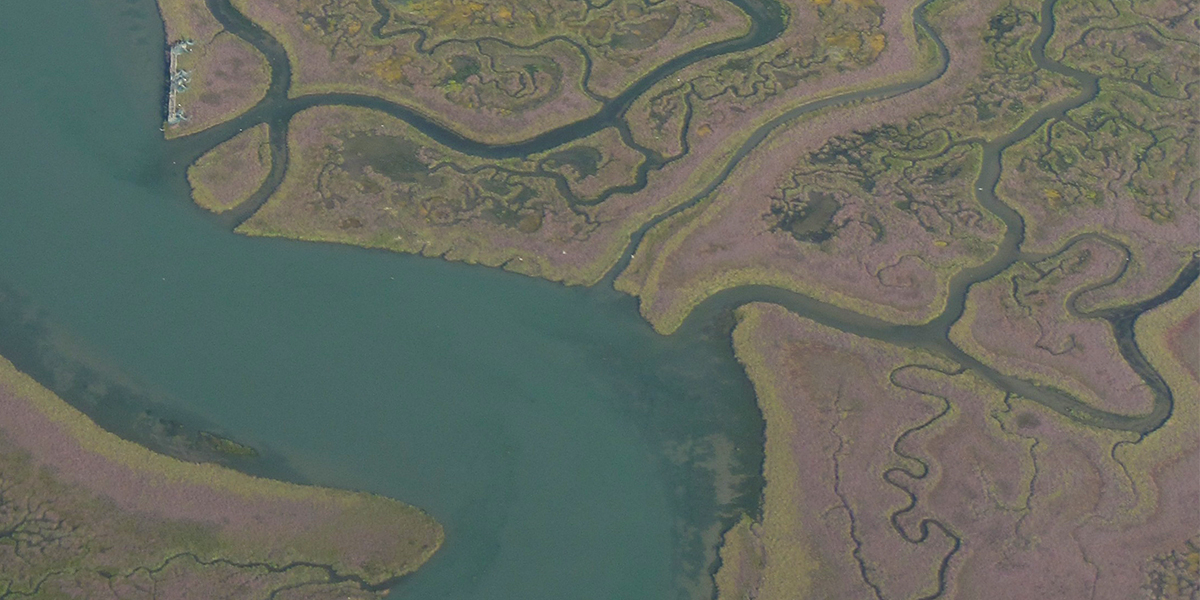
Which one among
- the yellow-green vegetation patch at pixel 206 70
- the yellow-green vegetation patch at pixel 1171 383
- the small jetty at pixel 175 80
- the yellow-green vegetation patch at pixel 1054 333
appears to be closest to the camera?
the yellow-green vegetation patch at pixel 1171 383

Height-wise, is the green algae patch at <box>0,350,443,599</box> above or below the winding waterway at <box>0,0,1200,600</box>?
below

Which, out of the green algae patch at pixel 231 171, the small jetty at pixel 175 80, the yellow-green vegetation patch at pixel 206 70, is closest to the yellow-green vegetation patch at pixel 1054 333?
the green algae patch at pixel 231 171

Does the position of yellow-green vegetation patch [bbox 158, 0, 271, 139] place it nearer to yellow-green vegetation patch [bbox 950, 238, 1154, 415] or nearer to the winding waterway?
the winding waterway

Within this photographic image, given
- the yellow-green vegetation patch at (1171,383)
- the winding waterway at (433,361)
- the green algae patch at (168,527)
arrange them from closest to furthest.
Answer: the green algae patch at (168,527) < the winding waterway at (433,361) < the yellow-green vegetation patch at (1171,383)

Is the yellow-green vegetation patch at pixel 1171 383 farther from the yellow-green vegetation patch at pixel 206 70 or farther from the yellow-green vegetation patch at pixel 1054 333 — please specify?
the yellow-green vegetation patch at pixel 206 70

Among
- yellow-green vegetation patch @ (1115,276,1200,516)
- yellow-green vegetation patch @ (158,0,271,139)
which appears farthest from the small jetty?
yellow-green vegetation patch @ (1115,276,1200,516)

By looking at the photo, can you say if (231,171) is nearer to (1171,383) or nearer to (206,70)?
(206,70)
